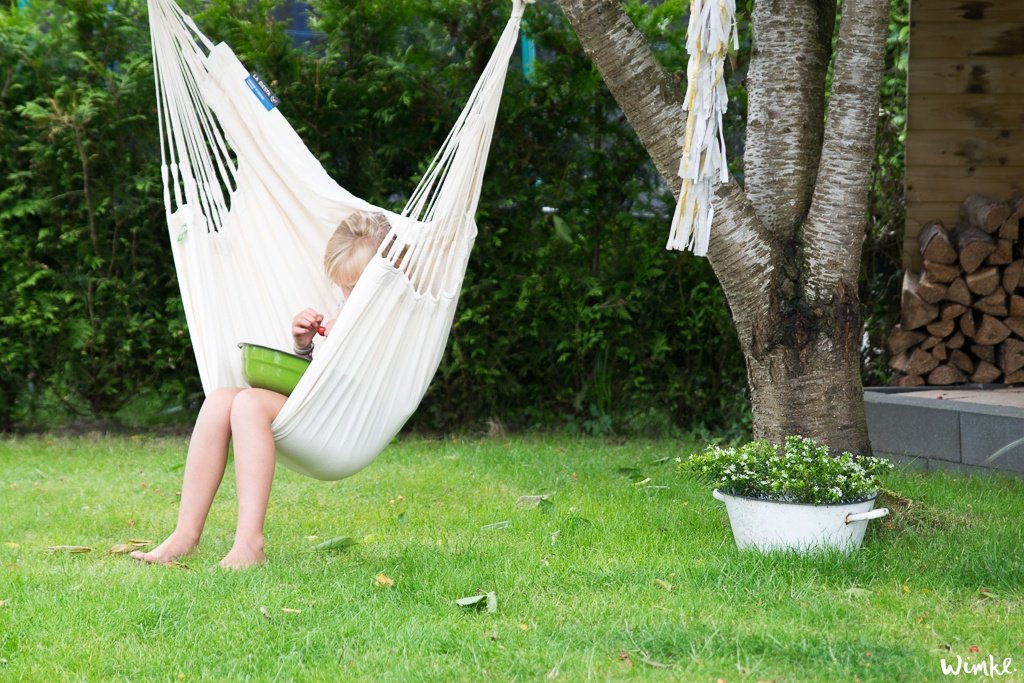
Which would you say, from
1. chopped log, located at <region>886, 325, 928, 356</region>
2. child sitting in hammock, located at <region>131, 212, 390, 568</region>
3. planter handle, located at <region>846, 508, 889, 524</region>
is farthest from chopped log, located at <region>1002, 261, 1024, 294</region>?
child sitting in hammock, located at <region>131, 212, 390, 568</region>

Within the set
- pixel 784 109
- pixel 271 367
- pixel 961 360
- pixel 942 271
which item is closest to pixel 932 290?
pixel 942 271

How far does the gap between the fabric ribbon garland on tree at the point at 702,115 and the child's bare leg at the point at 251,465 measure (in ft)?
3.00

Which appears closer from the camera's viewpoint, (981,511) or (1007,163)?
(981,511)

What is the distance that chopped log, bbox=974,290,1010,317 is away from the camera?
376cm

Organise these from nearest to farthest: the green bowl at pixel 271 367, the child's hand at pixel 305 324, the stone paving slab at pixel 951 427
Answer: the green bowl at pixel 271 367 → the child's hand at pixel 305 324 → the stone paving slab at pixel 951 427

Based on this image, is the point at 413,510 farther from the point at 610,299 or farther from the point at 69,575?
the point at 610,299

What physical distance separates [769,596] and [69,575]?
1.41 metres

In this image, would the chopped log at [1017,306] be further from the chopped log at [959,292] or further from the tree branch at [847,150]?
the tree branch at [847,150]

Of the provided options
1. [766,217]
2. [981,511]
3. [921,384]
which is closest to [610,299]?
[921,384]

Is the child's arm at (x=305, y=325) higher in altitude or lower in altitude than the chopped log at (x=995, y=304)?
higher

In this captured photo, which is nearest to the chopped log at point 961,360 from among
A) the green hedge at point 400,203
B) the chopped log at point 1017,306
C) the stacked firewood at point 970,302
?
the stacked firewood at point 970,302

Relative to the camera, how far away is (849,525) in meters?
2.29

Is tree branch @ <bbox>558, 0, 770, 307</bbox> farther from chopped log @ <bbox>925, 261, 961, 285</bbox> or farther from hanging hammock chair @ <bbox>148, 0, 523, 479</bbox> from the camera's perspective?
chopped log @ <bbox>925, 261, 961, 285</bbox>

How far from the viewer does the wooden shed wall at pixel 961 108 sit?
3.91 metres
